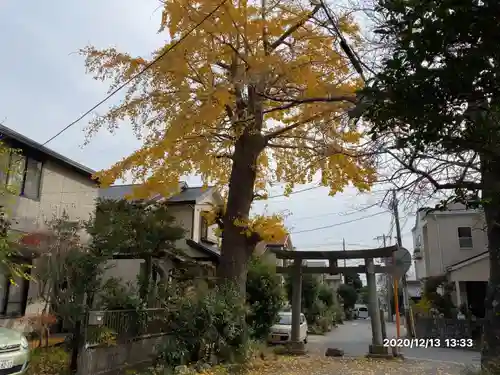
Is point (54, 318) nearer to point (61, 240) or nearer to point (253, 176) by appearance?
point (61, 240)

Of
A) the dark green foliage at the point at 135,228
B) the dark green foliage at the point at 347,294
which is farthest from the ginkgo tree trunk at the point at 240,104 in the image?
the dark green foliage at the point at 347,294

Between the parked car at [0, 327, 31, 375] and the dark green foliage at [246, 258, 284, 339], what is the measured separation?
27.7 ft

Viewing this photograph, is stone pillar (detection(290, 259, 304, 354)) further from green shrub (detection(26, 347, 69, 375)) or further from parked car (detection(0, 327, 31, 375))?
parked car (detection(0, 327, 31, 375))

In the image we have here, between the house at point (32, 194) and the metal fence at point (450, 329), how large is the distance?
1620cm

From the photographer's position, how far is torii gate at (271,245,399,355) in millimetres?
13453

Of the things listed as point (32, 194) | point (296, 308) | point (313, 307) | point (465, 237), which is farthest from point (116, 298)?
point (465, 237)

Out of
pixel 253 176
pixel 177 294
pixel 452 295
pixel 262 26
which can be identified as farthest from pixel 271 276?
pixel 452 295

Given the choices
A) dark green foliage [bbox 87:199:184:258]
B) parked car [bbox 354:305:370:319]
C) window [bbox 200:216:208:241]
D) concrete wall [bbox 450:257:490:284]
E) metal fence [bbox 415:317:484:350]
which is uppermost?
window [bbox 200:216:208:241]

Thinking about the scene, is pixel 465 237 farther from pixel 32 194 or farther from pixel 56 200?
pixel 32 194

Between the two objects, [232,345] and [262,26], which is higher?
[262,26]

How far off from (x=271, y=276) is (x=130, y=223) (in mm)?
6259

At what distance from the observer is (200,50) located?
11.5m

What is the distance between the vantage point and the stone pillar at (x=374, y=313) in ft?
42.8

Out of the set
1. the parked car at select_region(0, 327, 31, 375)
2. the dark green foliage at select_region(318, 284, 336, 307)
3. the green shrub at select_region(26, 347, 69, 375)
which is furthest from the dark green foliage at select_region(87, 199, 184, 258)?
the dark green foliage at select_region(318, 284, 336, 307)
